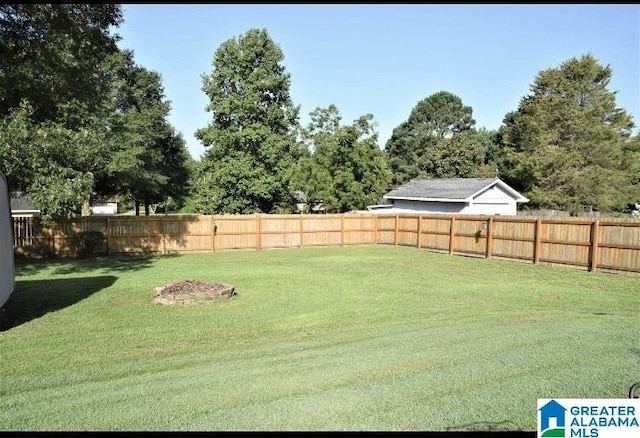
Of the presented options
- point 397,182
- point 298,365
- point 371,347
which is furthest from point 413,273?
point 397,182

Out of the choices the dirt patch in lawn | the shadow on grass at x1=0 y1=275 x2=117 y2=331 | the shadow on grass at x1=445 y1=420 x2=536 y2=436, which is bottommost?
the shadow on grass at x1=0 y1=275 x2=117 y2=331

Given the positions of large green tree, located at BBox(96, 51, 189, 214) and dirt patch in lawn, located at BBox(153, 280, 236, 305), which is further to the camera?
large green tree, located at BBox(96, 51, 189, 214)

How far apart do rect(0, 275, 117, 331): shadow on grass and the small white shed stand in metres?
0.36

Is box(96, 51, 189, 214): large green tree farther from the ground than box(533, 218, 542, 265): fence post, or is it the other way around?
box(96, 51, 189, 214): large green tree

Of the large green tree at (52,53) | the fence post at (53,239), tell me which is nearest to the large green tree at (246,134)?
the fence post at (53,239)

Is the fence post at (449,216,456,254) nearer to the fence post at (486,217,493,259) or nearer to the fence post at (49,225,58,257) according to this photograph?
the fence post at (486,217,493,259)

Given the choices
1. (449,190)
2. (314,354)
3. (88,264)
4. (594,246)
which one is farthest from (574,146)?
(314,354)

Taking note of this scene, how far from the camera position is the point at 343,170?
3353cm

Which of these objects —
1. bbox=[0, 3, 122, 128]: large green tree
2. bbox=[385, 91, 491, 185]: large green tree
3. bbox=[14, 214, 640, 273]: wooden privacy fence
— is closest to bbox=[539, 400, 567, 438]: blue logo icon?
bbox=[14, 214, 640, 273]: wooden privacy fence

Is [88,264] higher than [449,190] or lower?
lower

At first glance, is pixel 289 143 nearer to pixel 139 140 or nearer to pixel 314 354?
pixel 139 140

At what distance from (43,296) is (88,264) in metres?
6.78

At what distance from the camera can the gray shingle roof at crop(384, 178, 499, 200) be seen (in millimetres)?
28125

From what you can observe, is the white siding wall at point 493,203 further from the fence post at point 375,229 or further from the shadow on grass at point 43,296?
the shadow on grass at point 43,296
